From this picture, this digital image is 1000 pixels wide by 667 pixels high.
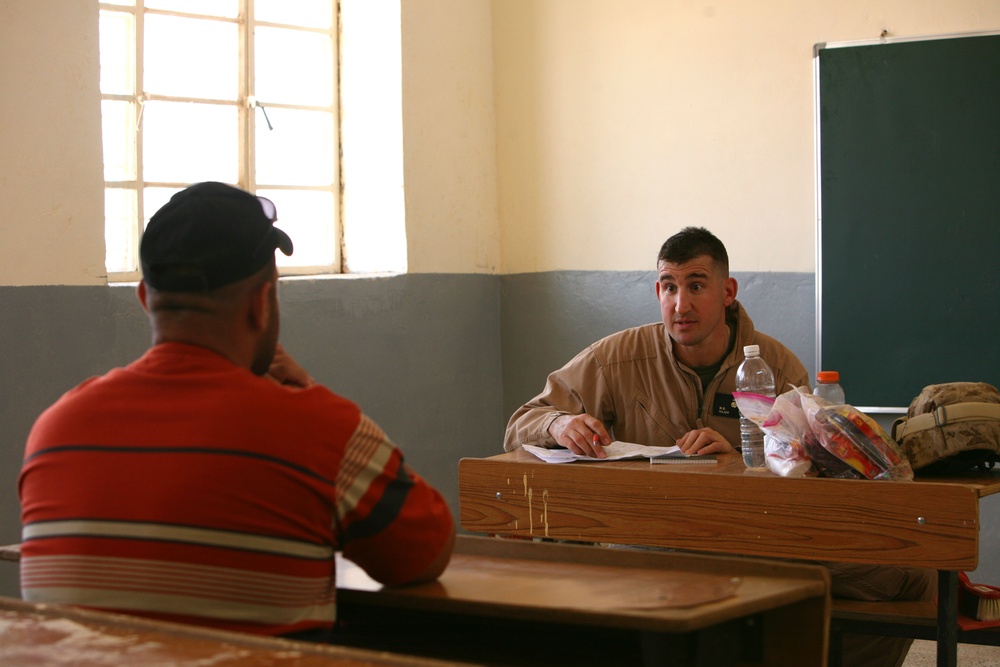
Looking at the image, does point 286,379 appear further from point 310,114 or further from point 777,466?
point 310,114

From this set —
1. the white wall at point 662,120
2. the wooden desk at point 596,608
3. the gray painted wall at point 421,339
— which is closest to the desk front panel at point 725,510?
the wooden desk at point 596,608

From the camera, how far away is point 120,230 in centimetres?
384

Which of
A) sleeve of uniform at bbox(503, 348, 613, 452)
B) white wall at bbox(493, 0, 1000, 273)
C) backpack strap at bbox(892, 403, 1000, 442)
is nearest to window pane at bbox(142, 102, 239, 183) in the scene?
white wall at bbox(493, 0, 1000, 273)

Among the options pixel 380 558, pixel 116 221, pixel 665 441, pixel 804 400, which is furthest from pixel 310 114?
pixel 380 558

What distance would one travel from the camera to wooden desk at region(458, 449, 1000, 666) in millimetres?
2207

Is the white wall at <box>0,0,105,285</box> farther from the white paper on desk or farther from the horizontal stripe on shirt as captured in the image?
the horizontal stripe on shirt

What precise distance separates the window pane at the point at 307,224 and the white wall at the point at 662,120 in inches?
31.9

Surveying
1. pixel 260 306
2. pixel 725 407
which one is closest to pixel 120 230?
pixel 725 407

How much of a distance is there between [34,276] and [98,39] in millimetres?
791

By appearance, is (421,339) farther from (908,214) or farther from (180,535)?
(180,535)

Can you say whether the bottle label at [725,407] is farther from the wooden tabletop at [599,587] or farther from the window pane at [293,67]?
the window pane at [293,67]

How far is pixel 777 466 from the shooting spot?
2.39 m

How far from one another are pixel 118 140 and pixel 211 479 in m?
2.88

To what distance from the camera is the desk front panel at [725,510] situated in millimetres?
2205
